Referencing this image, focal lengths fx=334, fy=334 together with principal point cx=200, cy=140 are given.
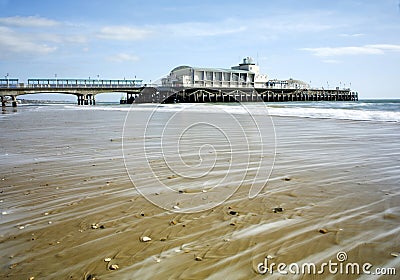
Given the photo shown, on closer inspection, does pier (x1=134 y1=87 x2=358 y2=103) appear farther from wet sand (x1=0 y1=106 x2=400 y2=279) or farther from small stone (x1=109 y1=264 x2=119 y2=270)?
small stone (x1=109 y1=264 x2=119 y2=270)

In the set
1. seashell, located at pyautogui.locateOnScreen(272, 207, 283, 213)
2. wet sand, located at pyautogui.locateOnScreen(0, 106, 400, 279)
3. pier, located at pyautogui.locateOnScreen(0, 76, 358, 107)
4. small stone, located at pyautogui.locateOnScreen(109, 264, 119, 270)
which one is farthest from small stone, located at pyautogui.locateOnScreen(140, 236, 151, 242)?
pier, located at pyautogui.locateOnScreen(0, 76, 358, 107)

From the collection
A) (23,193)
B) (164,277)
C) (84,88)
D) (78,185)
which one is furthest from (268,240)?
(84,88)

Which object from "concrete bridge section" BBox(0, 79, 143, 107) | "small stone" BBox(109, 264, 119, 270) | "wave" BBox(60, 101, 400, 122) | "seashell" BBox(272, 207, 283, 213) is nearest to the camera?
"small stone" BBox(109, 264, 119, 270)

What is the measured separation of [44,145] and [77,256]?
7266mm

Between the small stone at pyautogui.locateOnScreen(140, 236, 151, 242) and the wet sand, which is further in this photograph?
the small stone at pyautogui.locateOnScreen(140, 236, 151, 242)

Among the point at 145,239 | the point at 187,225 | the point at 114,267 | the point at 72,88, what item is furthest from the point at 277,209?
the point at 72,88

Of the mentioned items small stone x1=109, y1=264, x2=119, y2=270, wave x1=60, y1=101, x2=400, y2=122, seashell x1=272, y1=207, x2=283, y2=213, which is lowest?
small stone x1=109, y1=264, x2=119, y2=270

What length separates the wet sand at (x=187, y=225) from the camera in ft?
8.49

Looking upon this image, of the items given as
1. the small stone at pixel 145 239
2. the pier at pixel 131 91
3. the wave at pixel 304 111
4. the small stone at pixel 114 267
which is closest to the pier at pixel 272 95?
the pier at pixel 131 91

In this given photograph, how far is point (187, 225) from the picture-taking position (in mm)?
3367

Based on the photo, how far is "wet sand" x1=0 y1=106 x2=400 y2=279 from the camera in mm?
2588

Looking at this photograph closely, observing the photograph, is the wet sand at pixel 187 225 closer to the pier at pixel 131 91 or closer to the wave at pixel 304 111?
the wave at pixel 304 111

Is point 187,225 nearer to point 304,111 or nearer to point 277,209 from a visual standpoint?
point 277,209

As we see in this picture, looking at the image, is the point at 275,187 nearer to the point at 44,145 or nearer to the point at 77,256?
the point at 77,256
